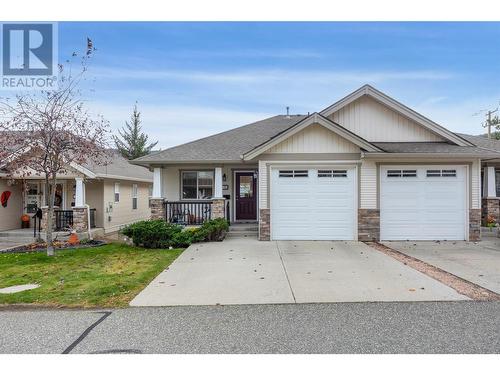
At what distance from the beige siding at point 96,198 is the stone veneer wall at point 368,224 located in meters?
10.9

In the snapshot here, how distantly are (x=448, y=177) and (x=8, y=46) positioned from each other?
14038 mm

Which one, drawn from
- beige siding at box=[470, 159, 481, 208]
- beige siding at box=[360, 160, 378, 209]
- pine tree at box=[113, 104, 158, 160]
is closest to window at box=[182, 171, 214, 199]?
beige siding at box=[360, 160, 378, 209]

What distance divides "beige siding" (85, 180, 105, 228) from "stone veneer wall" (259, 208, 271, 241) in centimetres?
788

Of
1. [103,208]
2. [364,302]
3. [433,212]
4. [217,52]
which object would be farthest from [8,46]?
[433,212]

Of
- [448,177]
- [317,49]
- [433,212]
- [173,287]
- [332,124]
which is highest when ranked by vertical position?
[317,49]

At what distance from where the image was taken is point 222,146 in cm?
1441

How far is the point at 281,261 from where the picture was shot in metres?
8.47

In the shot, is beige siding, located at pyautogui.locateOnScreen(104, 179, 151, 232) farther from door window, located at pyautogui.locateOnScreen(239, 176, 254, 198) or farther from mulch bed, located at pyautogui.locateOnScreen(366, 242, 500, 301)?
mulch bed, located at pyautogui.locateOnScreen(366, 242, 500, 301)

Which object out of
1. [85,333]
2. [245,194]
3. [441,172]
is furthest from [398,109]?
[85,333]

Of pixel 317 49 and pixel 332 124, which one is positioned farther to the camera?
pixel 317 49

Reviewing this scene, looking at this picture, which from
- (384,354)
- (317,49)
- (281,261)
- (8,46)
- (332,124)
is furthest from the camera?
(317,49)

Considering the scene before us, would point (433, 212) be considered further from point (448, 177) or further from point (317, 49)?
point (317, 49)

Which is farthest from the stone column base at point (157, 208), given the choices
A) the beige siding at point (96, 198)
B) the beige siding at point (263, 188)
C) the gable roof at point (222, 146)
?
the beige siding at point (263, 188)

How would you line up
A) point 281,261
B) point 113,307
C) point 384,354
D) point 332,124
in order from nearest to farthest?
point 384,354
point 113,307
point 281,261
point 332,124
